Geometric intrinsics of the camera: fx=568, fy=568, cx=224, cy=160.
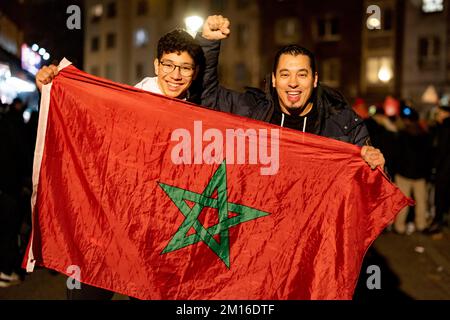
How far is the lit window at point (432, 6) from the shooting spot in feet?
104

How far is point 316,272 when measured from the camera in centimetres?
363

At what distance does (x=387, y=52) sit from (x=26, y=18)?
20484 mm

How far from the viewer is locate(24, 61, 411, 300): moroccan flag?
12.1ft

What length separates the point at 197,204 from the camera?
12.3 ft

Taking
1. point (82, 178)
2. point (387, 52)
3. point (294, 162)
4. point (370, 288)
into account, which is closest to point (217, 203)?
point (294, 162)

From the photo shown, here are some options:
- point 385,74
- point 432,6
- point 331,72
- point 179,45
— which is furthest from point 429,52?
point 179,45

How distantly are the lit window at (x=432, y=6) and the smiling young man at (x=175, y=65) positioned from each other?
102 feet

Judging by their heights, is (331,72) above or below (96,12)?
below

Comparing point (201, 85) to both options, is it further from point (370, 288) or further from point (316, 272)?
point (370, 288)

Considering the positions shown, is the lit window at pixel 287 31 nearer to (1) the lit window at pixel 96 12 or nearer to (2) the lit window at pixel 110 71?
(2) the lit window at pixel 110 71

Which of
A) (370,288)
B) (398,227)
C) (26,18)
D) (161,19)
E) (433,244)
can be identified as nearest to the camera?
(370,288)

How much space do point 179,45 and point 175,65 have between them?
5.5 inches

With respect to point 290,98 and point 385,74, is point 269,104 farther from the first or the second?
point 385,74

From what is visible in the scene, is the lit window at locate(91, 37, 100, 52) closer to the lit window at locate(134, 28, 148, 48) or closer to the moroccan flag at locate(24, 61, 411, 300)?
the lit window at locate(134, 28, 148, 48)
